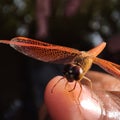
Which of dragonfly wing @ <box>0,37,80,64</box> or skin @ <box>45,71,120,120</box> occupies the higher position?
skin @ <box>45,71,120,120</box>

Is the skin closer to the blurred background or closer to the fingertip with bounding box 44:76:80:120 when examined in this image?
the fingertip with bounding box 44:76:80:120

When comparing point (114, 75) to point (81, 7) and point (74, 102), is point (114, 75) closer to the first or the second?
point (74, 102)

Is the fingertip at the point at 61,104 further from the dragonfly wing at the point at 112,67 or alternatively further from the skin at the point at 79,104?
the dragonfly wing at the point at 112,67

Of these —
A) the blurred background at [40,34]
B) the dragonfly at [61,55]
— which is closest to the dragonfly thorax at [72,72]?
the dragonfly at [61,55]

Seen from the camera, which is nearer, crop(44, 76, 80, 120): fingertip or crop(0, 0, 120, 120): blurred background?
crop(44, 76, 80, 120): fingertip

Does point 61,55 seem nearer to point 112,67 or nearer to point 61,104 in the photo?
point 112,67

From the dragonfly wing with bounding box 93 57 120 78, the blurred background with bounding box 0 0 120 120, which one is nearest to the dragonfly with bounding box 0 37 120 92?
the dragonfly wing with bounding box 93 57 120 78

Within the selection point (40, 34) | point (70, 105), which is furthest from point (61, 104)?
point (40, 34)

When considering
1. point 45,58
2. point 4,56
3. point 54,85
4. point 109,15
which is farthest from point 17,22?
point 54,85
